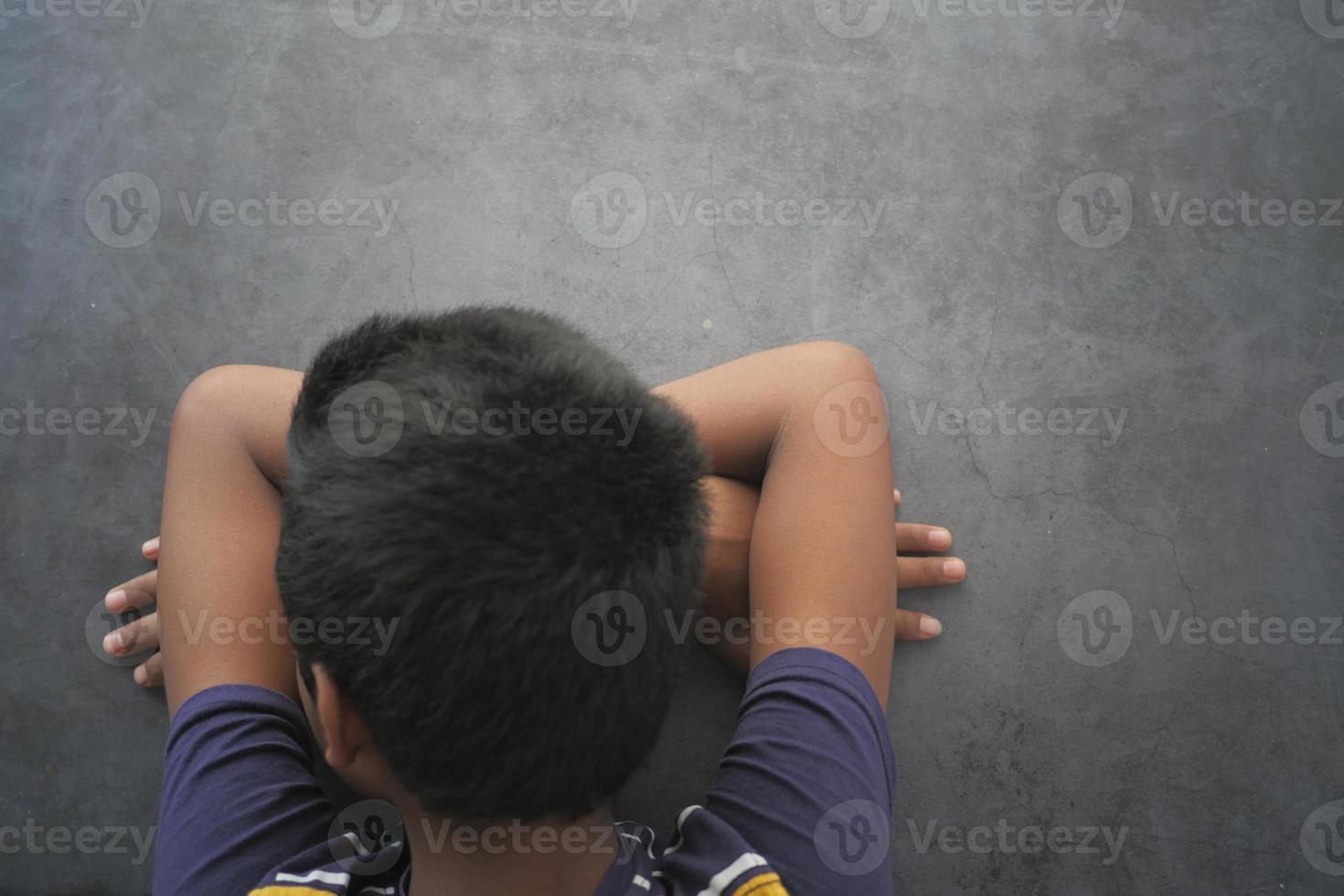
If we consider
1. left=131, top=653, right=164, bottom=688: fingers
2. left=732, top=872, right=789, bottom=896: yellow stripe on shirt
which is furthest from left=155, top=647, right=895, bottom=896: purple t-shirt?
left=131, top=653, right=164, bottom=688: fingers

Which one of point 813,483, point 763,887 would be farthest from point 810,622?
point 763,887

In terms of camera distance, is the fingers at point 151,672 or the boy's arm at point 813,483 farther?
the fingers at point 151,672

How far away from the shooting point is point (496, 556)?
25.2 inches

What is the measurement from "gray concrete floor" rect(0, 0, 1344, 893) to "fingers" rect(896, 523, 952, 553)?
5 centimetres

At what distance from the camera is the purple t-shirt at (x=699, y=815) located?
2.87 ft

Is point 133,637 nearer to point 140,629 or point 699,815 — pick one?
point 140,629

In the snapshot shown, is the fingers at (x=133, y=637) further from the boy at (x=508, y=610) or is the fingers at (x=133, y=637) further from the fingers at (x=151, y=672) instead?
the boy at (x=508, y=610)

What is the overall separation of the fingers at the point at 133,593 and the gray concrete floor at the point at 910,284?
6 centimetres

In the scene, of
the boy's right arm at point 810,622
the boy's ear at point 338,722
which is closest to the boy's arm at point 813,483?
the boy's right arm at point 810,622

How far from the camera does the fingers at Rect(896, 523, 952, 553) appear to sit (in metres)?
1.45

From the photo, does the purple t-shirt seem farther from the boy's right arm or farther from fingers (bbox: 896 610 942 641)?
fingers (bbox: 896 610 942 641)

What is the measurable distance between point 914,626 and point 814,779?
584 mm

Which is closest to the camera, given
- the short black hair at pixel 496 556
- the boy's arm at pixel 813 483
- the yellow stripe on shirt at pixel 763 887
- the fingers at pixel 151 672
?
the short black hair at pixel 496 556

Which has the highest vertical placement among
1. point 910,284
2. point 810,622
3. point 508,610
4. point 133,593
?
point 910,284
